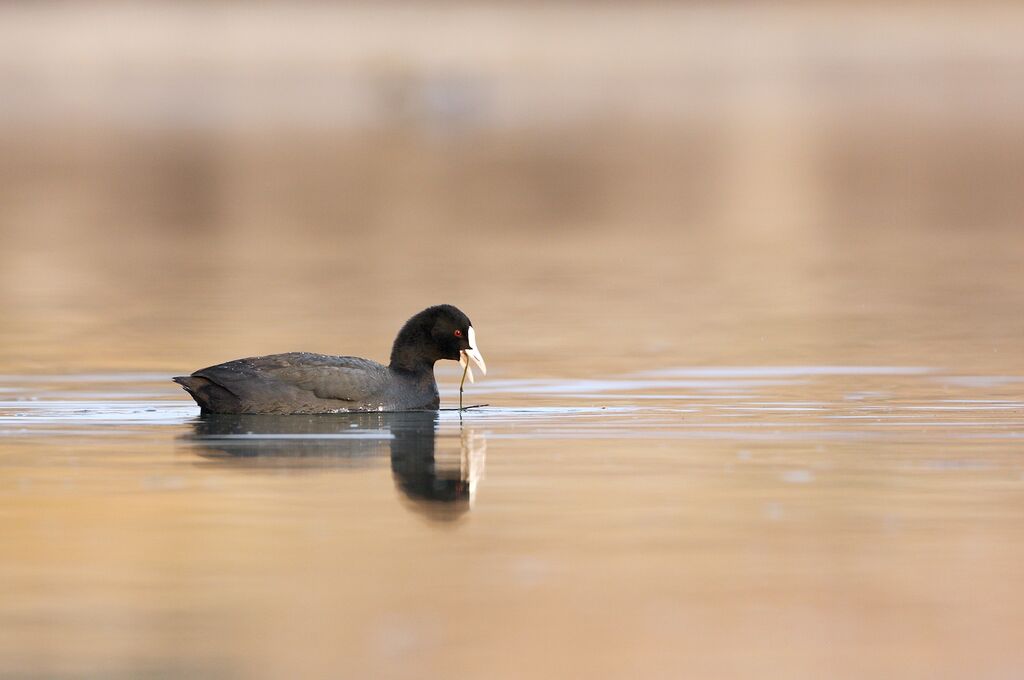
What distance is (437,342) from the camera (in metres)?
16.7

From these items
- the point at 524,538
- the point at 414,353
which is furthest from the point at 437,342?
the point at 524,538

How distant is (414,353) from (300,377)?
972mm

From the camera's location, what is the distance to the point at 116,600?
33.1 ft

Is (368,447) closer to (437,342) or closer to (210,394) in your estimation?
(210,394)

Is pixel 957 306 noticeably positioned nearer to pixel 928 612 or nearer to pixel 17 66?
pixel 928 612

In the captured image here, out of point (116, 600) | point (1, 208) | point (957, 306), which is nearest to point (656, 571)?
point (116, 600)

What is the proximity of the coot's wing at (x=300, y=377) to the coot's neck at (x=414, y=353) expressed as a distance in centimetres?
42

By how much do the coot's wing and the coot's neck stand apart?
0.42 m

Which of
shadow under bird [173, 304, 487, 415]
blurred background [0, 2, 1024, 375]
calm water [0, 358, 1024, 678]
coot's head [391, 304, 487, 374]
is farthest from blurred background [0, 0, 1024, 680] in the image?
coot's head [391, 304, 487, 374]

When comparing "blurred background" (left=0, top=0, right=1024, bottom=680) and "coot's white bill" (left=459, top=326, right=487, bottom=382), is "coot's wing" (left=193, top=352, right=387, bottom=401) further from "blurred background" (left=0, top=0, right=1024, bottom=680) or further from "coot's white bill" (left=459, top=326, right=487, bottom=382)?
"coot's white bill" (left=459, top=326, right=487, bottom=382)

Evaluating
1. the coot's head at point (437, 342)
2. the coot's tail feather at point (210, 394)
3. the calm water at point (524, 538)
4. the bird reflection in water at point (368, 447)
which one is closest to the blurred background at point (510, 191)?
the coot's head at point (437, 342)

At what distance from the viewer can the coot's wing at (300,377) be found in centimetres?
1591

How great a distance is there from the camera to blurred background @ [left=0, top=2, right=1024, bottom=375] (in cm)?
2280

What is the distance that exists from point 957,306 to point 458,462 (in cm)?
1176
